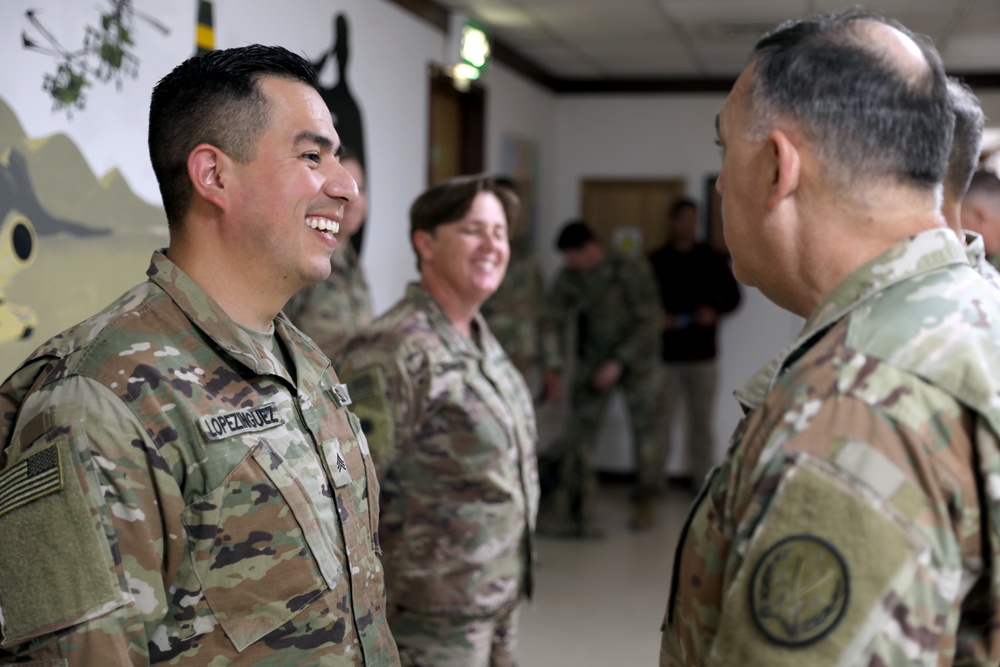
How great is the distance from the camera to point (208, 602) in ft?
3.95

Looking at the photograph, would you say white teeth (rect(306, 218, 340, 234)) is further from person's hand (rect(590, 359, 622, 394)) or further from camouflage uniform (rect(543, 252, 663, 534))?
person's hand (rect(590, 359, 622, 394))

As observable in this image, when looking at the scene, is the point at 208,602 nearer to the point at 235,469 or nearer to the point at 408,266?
the point at 235,469

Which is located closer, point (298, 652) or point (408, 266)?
point (298, 652)

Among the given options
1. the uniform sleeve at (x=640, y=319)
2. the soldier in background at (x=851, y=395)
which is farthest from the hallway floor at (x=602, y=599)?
the soldier in background at (x=851, y=395)

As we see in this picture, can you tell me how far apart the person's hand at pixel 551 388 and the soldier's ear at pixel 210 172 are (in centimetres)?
443

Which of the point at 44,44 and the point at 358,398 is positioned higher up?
the point at 44,44

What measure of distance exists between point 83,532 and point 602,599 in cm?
374

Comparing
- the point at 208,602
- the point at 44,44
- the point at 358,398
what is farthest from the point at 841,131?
the point at 44,44

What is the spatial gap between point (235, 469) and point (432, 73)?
419 centimetres

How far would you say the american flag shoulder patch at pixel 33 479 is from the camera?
1.10m

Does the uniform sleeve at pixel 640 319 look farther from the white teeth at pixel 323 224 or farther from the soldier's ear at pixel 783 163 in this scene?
the soldier's ear at pixel 783 163

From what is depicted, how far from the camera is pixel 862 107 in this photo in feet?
3.27

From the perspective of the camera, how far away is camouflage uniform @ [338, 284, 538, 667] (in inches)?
88.0

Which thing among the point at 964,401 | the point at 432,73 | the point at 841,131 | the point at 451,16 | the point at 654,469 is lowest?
the point at 654,469
